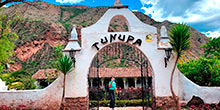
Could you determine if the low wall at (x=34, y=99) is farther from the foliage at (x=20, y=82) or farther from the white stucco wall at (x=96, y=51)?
the foliage at (x=20, y=82)

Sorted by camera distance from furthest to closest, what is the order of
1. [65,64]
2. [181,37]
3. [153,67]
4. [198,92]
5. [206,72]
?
[206,72] < [153,67] < [198,92] < [65,64] < [181,37]

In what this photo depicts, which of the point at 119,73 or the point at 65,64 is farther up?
the point at 65,64

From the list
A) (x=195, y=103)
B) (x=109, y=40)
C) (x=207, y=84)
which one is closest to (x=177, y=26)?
(x=109, y=40)

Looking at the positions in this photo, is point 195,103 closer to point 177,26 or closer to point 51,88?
point 177,26

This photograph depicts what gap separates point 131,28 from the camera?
Result: 822cm

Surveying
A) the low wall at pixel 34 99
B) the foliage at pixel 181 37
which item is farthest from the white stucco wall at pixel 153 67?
the foliage at pixel 181 37

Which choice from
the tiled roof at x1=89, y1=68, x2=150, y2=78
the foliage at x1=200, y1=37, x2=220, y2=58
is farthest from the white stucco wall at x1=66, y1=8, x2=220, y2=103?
the tiled roof at x1=89, y1=68, x2=150, y2=78

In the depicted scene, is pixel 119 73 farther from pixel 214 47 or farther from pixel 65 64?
pixel 65 64

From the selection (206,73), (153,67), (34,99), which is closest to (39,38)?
(34,99)

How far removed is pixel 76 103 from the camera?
26.2 feet

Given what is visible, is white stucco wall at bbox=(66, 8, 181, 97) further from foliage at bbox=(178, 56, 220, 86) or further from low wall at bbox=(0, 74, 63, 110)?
foliage at bbox=(178, 56, 220, 86)

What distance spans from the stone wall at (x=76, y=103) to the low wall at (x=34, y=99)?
1.26 ft

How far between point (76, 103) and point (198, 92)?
554 centimetres

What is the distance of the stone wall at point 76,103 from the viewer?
7957 mm
